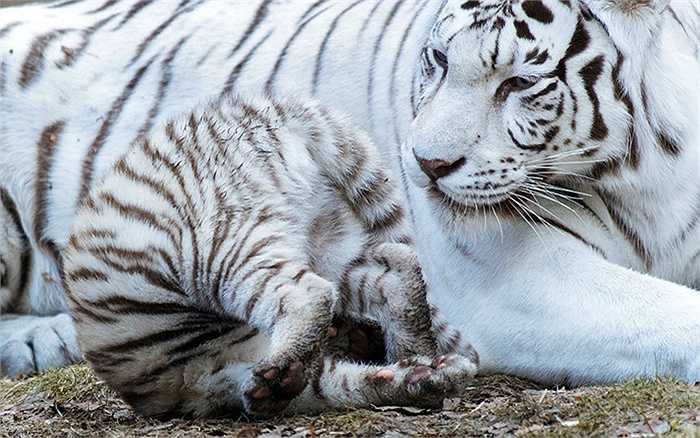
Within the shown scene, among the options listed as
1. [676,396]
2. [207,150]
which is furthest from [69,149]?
[676,396]

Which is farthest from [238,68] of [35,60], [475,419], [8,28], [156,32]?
[475,419]

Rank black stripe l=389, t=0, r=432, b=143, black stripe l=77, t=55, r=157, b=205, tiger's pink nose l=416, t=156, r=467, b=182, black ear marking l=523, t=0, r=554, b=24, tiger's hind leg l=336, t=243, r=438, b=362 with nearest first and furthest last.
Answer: tiger's hind leg l=336, t=243, r=438, b=362 → tiger's pink nose l=416, t=156, r=467, b=182 → black ear marking l=523, t=0, r=554, b=24 → black stripe l=389, t=0, r=432, b=143 → black stripe l=77, t=55, r=157, b=205

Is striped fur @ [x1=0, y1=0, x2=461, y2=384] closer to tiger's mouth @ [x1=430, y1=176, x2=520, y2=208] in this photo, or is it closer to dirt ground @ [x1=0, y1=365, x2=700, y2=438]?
tiger's mouth @ [x1=430, y1=176, x2=520, y2=208]

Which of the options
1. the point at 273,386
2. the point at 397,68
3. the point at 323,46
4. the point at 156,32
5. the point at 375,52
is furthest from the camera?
the point at 156,32

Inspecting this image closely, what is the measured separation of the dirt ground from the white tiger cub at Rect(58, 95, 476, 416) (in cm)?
6

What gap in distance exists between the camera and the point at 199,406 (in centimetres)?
293

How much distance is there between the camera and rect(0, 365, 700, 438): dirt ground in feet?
8.39

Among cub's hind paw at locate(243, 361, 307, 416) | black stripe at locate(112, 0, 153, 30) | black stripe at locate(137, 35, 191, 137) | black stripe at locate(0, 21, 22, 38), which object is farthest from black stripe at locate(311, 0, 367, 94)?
cub's hind paw at locate(243, 361, 307, 416)

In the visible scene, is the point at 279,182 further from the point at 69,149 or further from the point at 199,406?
the point at 69,149

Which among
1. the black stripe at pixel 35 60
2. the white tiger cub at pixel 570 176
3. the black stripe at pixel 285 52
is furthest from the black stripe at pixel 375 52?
the black stripe at pixel 35 60

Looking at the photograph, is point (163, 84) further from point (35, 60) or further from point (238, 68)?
point (35, 60)

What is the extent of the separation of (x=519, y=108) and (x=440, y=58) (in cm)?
27

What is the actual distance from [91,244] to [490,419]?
35.9 inches

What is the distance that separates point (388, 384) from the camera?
2.78 meters
